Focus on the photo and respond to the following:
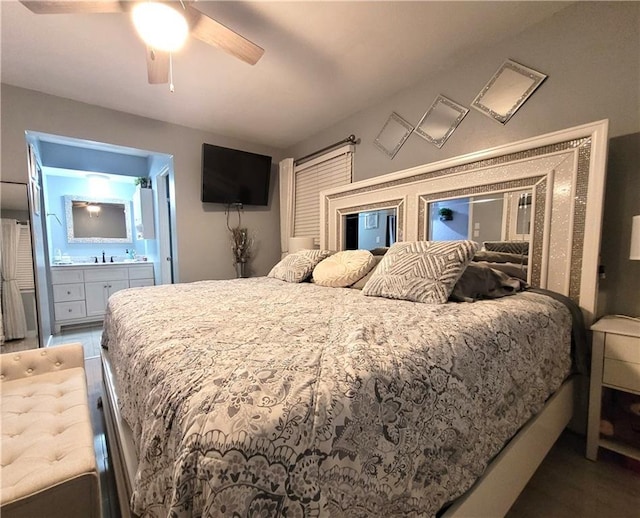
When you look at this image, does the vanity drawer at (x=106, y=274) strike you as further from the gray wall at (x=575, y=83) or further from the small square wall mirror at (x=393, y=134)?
the gray wall at (x=575, y=83)

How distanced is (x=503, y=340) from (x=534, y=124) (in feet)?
5.45

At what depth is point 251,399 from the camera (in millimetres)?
581

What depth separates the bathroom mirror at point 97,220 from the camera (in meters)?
4.47

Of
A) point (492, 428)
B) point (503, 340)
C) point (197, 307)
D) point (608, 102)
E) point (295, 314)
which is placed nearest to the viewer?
point (492, 428)

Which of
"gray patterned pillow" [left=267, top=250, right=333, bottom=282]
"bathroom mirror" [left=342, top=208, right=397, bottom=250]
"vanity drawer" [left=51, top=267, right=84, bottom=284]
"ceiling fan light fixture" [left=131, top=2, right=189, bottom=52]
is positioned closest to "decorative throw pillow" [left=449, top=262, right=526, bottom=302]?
"bathroom mirror" [left=342, top=208, right=397, bottom=250]

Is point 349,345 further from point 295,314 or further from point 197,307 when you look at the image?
point 197,307

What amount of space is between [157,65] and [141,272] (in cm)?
351

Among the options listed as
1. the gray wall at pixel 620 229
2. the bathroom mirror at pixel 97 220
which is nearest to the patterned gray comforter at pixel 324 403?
the gray wall at pixel 620 229

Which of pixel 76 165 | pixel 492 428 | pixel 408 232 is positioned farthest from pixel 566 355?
pixel 76 165

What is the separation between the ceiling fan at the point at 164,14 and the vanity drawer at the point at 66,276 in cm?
351

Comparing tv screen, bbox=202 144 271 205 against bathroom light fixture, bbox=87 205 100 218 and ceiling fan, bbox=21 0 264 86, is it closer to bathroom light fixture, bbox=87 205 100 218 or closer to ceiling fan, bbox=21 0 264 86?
ceiling fan, bbox=21 0 264 86

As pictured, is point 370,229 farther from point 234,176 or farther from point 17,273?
point 17,273

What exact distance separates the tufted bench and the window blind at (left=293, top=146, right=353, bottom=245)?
276cm

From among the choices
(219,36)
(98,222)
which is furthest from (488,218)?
(98,222)
